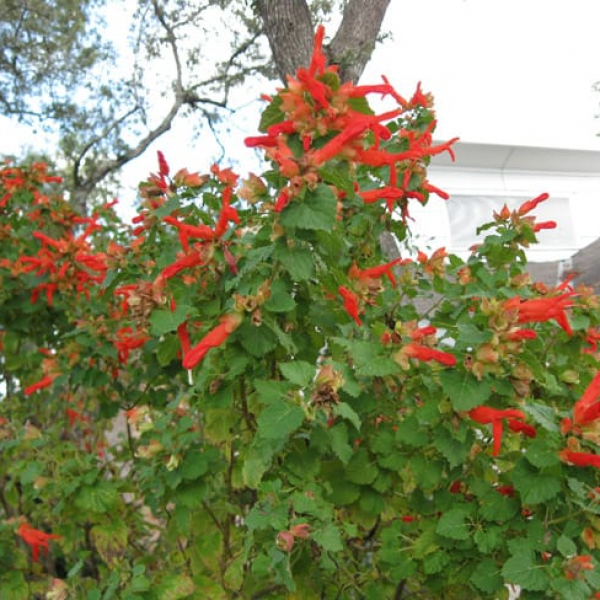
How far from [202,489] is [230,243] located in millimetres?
685

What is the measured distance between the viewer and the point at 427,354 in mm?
1237

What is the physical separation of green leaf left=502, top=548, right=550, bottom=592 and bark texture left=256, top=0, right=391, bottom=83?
293cm

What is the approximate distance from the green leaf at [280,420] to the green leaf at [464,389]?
31 centimetres

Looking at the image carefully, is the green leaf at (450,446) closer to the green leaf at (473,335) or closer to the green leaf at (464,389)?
the green leaf at (464,389)

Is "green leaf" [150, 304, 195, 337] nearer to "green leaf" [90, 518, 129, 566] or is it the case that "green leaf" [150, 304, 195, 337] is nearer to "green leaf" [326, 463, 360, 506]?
"green leaf" [326, 463, 360, 506]

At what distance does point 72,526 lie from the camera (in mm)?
2400

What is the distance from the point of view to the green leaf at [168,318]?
3.95 ft

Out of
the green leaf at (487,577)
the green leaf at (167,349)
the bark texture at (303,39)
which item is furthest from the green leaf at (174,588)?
the bark texture at (303,39)

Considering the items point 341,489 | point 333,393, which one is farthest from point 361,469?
point 333,393

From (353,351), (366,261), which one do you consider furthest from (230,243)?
(366,261)

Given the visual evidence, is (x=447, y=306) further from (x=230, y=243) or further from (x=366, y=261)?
Result: (x=230, y=243)

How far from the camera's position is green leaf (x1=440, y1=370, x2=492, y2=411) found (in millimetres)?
1151

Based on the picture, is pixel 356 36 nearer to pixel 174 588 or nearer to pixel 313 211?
pixel 313 211

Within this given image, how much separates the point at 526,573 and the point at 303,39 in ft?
10.4
